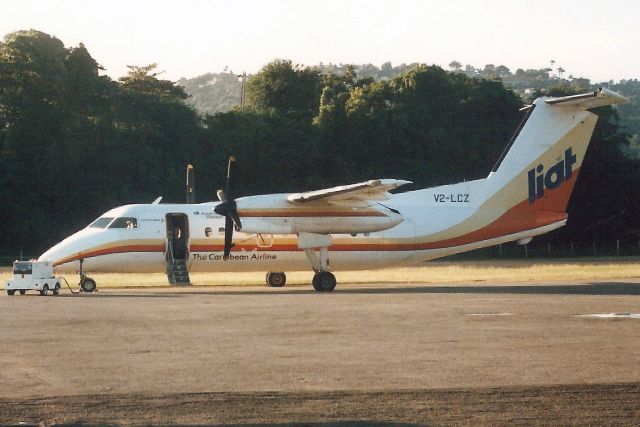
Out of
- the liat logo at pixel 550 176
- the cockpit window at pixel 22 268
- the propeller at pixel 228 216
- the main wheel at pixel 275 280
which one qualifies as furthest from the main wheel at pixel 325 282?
the cockpit window at pixel 22 268

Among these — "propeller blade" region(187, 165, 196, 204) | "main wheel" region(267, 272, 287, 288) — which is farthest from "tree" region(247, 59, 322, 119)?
"main wheel" region(267, 272, 287, 288)

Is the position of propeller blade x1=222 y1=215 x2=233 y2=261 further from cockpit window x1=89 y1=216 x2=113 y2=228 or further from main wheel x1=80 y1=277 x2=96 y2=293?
main wheel x1=80 y1=277 x2=96 y2=293

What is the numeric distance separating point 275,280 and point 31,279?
30.8 ft

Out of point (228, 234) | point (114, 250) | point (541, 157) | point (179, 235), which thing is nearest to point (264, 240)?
point (228, 234)

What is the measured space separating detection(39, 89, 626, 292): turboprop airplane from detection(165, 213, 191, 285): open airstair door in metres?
0.03

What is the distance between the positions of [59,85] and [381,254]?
43.9m

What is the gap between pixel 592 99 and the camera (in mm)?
35219

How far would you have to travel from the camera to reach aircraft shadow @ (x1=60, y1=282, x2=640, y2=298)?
32125 millimetres

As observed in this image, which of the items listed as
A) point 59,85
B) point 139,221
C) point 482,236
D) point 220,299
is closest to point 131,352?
point 220,299

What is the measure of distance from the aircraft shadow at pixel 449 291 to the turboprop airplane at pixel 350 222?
0.93 meters

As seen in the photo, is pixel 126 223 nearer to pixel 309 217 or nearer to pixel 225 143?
pixel 309 217

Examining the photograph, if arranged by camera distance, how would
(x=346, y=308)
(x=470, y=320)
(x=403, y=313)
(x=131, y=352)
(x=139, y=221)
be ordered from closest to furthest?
(x=131, y=352), (x=470, y=320), (x=403, y=313), (x=346, y=308), (x=139, y=221)

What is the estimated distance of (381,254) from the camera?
119 ft

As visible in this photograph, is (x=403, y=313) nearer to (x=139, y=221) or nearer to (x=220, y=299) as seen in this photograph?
(x=220, y=299)
